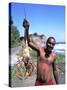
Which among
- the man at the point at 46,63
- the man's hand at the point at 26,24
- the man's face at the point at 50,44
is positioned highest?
the man's hand at the point at 26,24

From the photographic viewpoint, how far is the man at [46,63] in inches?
78.1

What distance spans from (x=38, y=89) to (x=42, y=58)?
9.2 inches

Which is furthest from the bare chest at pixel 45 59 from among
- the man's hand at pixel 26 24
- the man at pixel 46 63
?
the man's hand at pixel 26 24

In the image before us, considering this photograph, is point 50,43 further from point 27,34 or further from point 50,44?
point 27,34

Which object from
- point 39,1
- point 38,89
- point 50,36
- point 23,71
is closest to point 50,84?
point 38,89

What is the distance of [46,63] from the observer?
2.02 meters

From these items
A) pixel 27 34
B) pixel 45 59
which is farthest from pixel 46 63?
pixel 27 34

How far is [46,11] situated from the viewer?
2.02 metres

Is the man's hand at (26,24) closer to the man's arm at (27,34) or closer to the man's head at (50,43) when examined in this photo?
the man's arm at (27,34)

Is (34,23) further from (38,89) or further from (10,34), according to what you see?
(38,89)

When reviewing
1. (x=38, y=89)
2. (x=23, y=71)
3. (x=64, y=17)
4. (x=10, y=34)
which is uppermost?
(x=64, y=17)

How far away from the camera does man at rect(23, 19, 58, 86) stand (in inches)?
78.1

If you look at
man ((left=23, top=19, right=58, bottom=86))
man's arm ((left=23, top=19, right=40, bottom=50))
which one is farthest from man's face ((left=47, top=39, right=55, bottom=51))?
man's arm ((left=23, top=19, right=40, bottom=50))

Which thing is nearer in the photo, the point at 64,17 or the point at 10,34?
the point at 10,34
